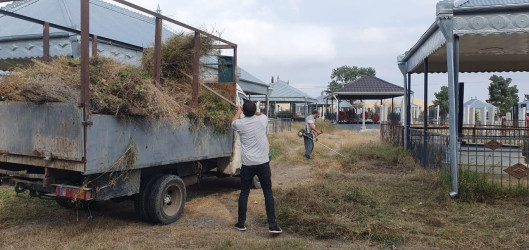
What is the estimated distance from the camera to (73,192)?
4.68 metres

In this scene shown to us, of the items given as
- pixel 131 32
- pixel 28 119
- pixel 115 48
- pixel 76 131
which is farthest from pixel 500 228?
pixel 131 32

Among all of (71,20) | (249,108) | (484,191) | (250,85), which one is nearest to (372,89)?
(250,85)

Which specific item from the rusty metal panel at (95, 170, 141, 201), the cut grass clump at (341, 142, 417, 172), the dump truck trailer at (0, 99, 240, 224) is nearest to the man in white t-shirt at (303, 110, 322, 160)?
the cut grass clump at (341, 142, 417, 172)

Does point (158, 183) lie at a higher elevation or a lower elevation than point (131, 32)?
lower

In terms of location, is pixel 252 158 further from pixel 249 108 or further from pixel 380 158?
pixel 380 158

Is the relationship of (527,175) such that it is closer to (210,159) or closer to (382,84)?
(210,159)

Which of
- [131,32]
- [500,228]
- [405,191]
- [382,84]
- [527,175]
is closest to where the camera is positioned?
[500,228]

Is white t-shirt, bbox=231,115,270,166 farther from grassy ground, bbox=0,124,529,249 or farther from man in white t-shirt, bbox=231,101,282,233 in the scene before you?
grassy ground, bbox=0,124,529,249

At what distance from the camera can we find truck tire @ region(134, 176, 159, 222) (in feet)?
18.3

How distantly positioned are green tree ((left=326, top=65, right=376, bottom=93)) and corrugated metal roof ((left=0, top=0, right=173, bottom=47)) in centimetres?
6249

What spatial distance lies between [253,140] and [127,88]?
1.71 m

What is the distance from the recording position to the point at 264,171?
5.45 m

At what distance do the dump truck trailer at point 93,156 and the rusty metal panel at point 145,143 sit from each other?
11 millimetres

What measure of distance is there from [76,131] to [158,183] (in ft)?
4.75
